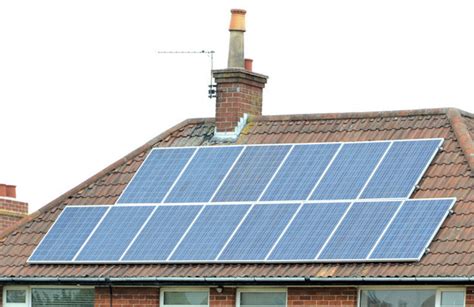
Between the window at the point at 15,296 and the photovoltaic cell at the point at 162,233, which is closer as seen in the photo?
the photovoltaic cell at the point at 162,233

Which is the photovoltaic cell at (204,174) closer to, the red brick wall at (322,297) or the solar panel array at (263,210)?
the solar panel array at (263,210)

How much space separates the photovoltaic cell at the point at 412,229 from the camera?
1284 inches

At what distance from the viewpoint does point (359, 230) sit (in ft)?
111

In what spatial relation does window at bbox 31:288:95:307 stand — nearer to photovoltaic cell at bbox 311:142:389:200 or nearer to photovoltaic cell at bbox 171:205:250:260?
photovoltaic cell at bbox 171:205:250:260

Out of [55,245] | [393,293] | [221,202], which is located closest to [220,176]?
[221,202]

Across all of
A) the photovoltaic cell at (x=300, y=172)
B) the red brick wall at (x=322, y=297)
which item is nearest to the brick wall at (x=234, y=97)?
the photovoltaic cell at (x=300, y=172)

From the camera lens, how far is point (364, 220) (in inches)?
1336

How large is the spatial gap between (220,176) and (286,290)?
14.0ft

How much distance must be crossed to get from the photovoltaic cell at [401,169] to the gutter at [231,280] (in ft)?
7.91

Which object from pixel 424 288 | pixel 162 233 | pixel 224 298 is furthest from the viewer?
pixel 162 233

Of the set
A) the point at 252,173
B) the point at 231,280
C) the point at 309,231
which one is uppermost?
the point at 252,173

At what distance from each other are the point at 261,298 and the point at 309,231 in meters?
1.52

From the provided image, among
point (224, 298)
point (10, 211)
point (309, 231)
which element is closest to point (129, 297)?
point (224, 298)

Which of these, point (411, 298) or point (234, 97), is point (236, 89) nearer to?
point (234, 97)
